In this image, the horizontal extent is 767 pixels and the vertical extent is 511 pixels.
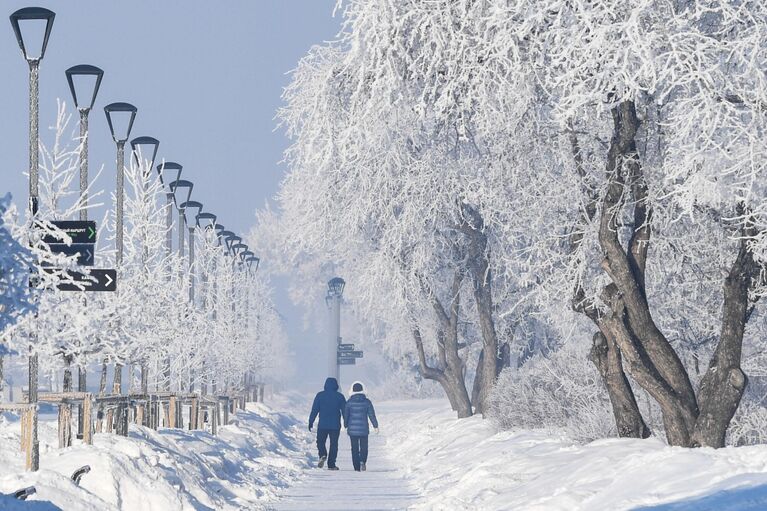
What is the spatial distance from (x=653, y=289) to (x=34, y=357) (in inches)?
349

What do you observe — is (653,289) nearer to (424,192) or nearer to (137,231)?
(424,192)

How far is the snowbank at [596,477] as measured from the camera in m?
11.6

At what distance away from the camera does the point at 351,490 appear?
70.0 feet

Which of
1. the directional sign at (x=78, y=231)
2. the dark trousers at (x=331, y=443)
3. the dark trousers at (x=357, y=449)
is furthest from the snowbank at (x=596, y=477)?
the directional sign at (x=78, y=231)

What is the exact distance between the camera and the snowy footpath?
1224 cm

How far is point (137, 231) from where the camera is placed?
34312mm

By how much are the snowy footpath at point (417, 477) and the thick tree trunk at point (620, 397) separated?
27.6 inches

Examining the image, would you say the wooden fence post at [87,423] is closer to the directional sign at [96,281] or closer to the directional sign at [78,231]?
the directional sign at [96,281]

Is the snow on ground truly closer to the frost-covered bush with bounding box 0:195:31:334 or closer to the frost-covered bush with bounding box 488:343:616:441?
the frost-covered bush with bounding box 488:343:616:441

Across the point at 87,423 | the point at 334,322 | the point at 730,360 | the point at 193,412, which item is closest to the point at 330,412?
the point at 193,412

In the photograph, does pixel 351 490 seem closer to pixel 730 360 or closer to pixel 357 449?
pixel 357 449

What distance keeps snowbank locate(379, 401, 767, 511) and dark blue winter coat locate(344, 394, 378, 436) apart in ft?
8.49

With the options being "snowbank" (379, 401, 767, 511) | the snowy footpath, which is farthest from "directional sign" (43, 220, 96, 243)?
"snowbank" (379, 401, 767, 511)

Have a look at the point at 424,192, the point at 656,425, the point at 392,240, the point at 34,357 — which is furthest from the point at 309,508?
the point at 392,240
